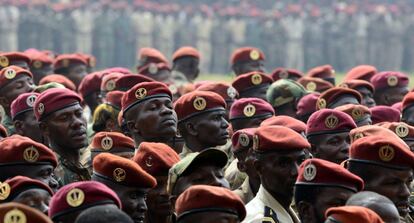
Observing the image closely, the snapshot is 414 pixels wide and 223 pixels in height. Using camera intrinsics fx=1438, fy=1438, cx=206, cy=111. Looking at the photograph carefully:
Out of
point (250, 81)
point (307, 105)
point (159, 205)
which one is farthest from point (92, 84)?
point (159, 205)

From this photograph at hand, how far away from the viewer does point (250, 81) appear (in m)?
13.8

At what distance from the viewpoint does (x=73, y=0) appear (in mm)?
34688

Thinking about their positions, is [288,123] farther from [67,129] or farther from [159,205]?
[67,129]

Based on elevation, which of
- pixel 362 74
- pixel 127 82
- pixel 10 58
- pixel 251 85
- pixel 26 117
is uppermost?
pixel 26 117

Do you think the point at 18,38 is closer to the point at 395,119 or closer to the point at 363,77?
the point at 363,77

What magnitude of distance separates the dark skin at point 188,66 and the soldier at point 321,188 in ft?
30.6

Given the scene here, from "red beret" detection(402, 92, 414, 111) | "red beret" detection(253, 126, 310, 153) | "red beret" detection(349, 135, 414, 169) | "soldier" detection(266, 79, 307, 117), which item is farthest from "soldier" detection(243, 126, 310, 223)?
"soldier" detection(266, 79, 307, 117)

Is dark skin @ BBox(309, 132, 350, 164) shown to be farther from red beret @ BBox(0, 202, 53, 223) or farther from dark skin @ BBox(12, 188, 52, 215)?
red beret @ BBox(0, 202, 53, 223)

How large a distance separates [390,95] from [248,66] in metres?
2.54

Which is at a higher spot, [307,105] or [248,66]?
[307,105]

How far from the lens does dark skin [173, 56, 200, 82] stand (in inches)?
695

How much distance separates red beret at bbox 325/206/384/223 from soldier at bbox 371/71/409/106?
7.54 meters

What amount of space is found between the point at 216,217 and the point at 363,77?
27.2 feet

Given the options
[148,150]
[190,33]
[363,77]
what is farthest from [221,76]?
[148,150]
